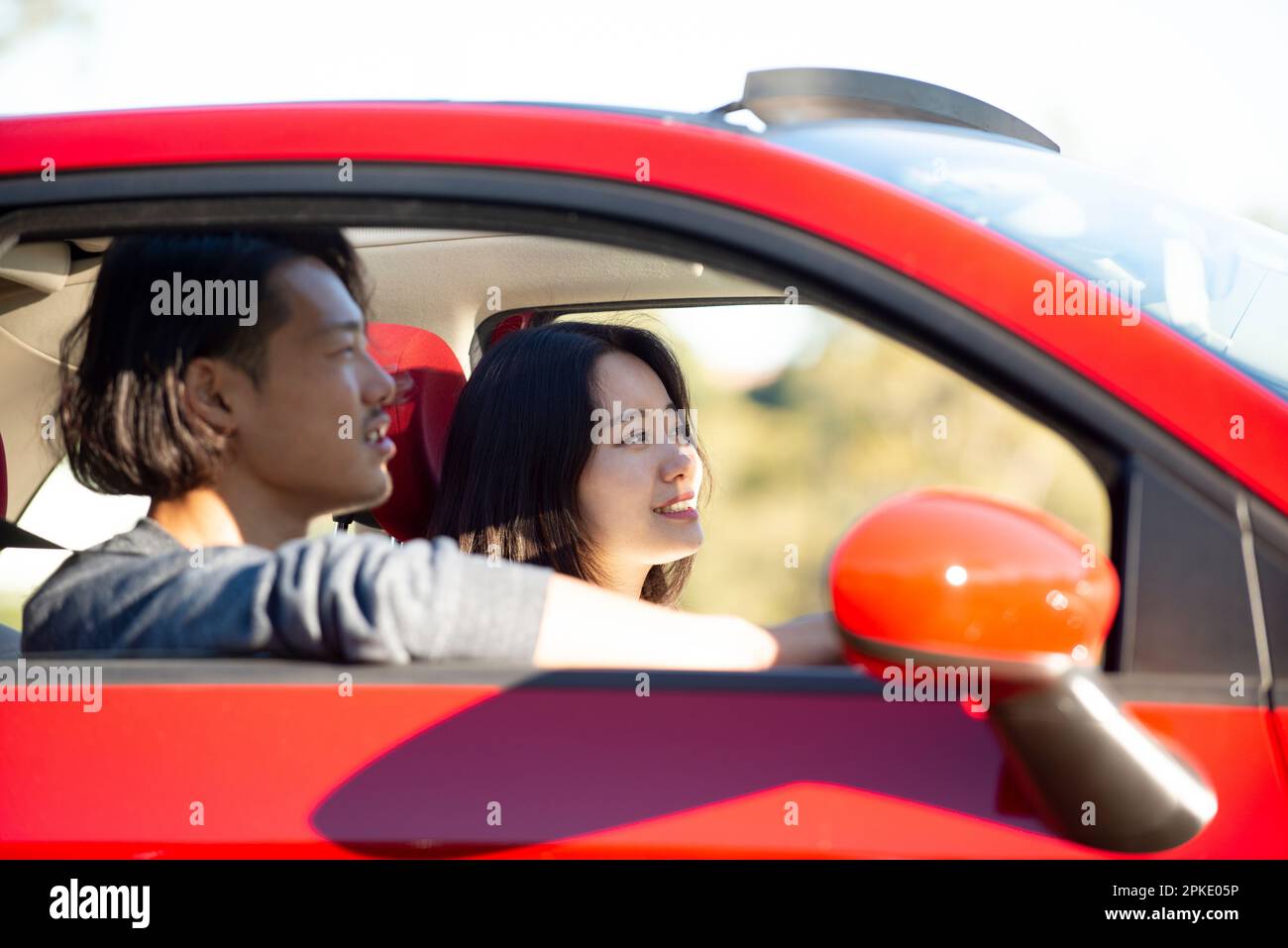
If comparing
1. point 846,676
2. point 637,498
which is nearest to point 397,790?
point 846,676

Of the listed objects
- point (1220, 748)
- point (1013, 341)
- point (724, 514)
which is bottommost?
point (1220, 748)

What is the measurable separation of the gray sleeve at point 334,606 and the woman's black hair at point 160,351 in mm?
241

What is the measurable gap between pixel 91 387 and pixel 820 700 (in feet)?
3.46

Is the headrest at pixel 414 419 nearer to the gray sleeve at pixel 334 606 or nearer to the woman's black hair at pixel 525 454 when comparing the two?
the woman's black hair at pixel 525 454

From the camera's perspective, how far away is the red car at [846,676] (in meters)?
1.06

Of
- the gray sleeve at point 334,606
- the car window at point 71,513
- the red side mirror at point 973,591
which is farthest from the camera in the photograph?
the car window at point 71,513

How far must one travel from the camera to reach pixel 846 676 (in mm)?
1206

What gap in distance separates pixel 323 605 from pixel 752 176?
0.60 meters

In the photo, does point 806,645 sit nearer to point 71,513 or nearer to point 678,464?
point 678,464

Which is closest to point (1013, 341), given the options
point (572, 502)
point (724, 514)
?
point (572, 502)

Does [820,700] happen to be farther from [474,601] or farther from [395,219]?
[395,219]

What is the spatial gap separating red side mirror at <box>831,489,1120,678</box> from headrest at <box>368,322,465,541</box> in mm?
1468

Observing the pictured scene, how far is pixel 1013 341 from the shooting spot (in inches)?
47.3

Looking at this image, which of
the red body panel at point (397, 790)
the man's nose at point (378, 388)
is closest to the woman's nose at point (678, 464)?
the man's nose at point (378, 388)
